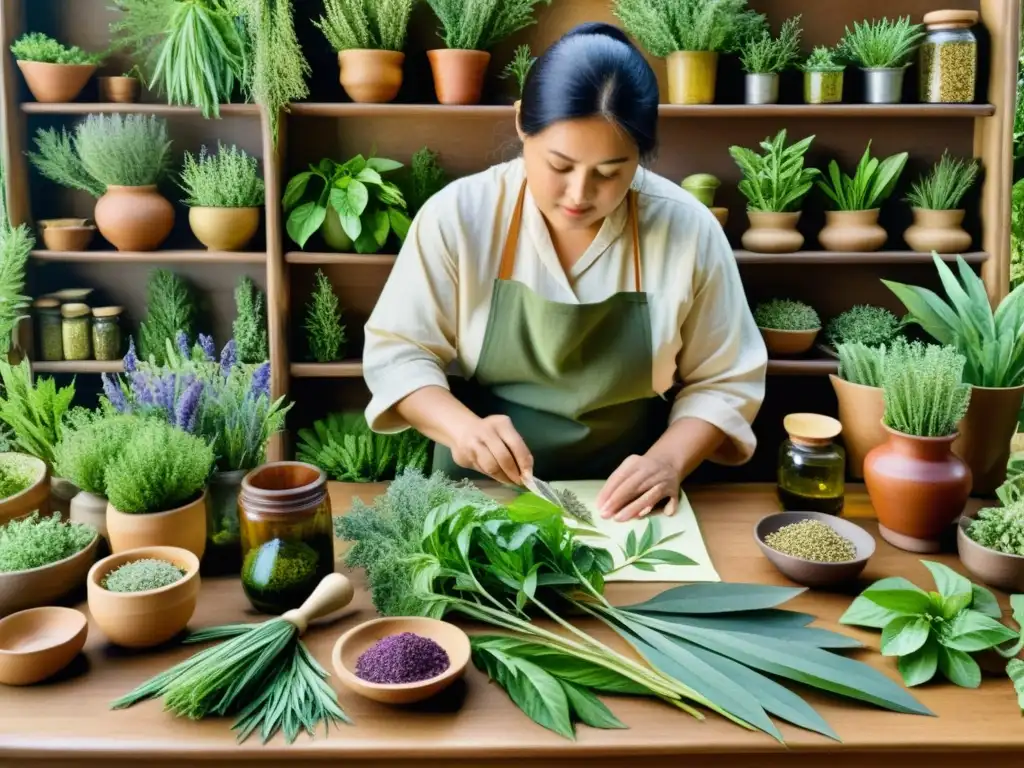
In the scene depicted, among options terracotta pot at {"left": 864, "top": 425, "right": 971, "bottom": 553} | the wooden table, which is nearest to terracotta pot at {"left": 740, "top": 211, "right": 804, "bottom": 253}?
terracotta pot at {"left": 864, "top": 425, "right": 971, "bottom": 553}

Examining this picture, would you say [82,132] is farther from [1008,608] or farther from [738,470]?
[1008,608]

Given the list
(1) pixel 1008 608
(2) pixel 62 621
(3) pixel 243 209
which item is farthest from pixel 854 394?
(3) pixel 243 209

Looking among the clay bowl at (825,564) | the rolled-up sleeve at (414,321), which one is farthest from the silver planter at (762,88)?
the clay bowl at (825,564)

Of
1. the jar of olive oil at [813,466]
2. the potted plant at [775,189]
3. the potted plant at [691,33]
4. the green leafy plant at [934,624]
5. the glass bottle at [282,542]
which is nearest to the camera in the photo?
the green leafy plant at [934,624]

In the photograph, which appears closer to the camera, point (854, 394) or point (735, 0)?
point (854, 394)

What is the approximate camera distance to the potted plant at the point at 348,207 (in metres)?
3.04

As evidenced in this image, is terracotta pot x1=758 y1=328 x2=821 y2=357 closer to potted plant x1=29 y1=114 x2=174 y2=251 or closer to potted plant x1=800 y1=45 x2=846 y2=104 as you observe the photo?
potted plant x1=800 y1=45 x2=846 y2=104

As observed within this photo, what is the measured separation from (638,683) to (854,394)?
1.14 m

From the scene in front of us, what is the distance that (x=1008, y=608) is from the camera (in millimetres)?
1385

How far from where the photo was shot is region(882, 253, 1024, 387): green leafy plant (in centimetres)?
183

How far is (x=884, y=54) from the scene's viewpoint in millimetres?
2990

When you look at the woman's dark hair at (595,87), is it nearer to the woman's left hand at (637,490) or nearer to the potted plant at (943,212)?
the woman's left hand at (637,490)

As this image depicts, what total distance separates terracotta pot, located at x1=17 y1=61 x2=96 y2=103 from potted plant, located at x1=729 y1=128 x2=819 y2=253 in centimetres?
217

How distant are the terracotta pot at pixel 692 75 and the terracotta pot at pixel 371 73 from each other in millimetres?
887
